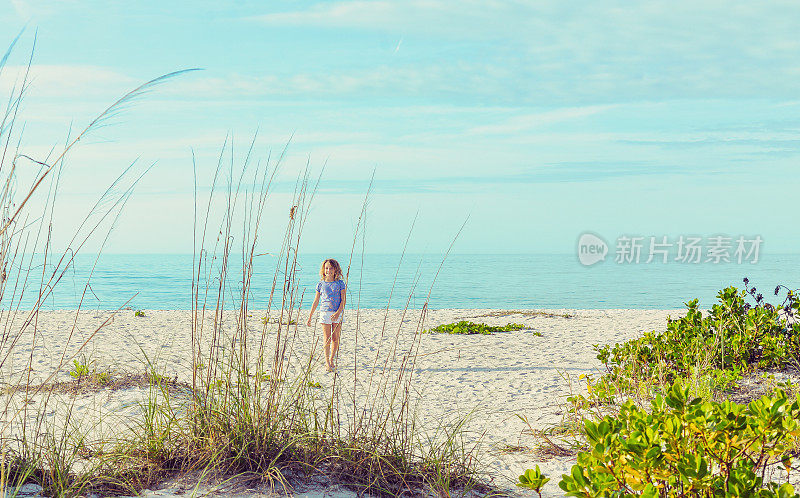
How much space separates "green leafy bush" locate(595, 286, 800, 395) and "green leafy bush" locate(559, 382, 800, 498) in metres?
3.06

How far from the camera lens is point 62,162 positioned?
2.93 metres

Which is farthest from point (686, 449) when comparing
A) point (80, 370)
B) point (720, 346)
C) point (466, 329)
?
point (466, 329)

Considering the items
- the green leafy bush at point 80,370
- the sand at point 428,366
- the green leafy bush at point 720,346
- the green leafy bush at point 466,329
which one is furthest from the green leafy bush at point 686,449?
the green leafy bush at point 466,329

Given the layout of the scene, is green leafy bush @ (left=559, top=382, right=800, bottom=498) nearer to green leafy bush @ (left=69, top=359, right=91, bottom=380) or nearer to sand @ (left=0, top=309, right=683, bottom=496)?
sand @ (left=0, top=309, right=683, bottom=496)

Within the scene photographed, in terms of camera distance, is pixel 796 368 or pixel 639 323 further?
pixel 639 323

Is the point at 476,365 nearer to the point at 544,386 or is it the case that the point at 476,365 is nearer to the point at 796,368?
the point at 544,386

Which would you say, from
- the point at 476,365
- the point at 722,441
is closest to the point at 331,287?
the point at 476,365

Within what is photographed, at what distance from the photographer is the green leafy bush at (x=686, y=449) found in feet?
6.44

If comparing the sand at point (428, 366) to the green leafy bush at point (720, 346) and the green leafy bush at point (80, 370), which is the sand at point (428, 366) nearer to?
the green leafy bush at point (80, 370)

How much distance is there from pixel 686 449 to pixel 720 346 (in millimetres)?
3970

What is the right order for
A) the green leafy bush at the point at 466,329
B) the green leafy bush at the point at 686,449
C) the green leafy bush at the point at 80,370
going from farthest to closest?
the green leafy bush at the point at 466,329 → the green leafy bush at the point at 80,370 → the green leafy bush at the point at 686,449

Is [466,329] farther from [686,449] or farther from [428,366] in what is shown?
[686,449]

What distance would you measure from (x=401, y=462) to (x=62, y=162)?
2.37m

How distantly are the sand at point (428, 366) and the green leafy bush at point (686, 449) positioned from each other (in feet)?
3.17
